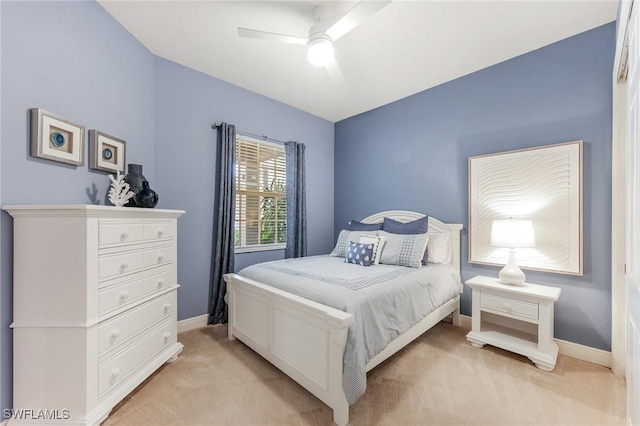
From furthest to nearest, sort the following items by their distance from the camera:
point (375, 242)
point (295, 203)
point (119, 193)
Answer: point (295, 203) → point (375, 242) → point (119, 193)

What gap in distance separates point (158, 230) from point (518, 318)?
302cm

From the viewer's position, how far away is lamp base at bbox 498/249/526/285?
7.57 feet

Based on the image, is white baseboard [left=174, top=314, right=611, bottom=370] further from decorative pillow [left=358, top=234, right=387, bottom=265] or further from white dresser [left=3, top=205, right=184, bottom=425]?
white dresser [left=3, top=205, right=184, bottom=425]

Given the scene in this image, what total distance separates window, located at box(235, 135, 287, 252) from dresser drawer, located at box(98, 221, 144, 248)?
4.84 feet

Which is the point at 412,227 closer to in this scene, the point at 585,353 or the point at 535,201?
the point at 535,201

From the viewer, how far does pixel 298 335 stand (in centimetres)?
181

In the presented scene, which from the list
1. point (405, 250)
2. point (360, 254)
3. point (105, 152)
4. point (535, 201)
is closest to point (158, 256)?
point (105, 152)

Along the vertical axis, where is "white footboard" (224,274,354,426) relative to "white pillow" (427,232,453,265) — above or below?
below

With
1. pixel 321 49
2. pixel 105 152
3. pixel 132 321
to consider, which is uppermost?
pixel 321 49

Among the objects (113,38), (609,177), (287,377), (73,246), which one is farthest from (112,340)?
(609,177)

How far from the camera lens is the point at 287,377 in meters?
1.97

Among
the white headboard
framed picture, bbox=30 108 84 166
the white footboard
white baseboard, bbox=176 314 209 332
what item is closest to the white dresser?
framed picture, bbox=30 108 84 166

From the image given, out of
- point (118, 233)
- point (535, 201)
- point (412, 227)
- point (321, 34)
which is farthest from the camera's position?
point (412, 227)

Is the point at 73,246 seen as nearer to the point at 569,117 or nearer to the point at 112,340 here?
the point at 112,340
